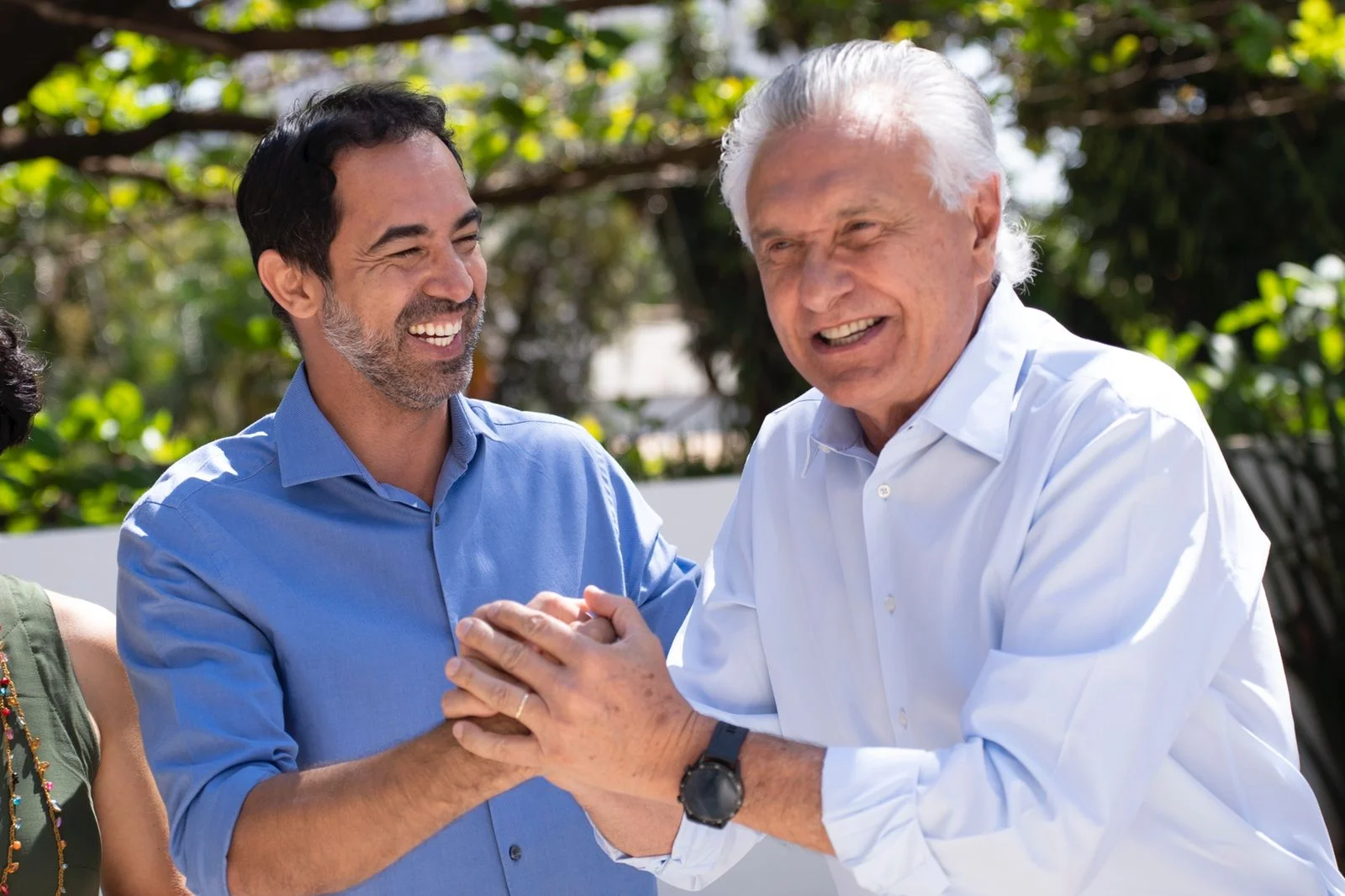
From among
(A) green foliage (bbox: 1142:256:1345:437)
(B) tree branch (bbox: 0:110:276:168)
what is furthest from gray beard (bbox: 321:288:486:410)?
(A) green foliage (bbox: 1142:256:1345:437)

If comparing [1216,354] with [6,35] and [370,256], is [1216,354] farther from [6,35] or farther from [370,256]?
[6,35]

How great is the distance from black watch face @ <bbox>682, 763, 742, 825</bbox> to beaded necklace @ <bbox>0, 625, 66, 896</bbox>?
996mm

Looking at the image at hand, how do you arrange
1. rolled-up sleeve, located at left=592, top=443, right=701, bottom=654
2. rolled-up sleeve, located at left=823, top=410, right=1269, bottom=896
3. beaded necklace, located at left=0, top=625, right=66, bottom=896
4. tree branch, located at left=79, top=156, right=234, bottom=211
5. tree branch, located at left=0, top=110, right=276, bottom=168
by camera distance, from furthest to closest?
tree branch, located at left=79, top=156, right=234, bottom=211, tree branch, located at left=0, top=110, right=276, bottom=168, rolled-up sleeve, located at left=592, top=443, right=701, bottom=654, beaded necklace, located at left=0, top=625, right=66, bottom=896, rolled-up sleeve, located at left=823, top=410, right=1269, bottom=896

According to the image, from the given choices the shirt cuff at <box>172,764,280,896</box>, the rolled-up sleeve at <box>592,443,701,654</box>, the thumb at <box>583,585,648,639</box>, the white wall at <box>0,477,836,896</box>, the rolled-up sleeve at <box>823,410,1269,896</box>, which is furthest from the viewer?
the white wall at <box>0,477,836,896</box>

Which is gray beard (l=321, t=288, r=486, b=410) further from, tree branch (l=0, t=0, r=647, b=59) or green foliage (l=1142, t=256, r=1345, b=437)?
green foliage (l=1142, t=256, r=1345, b=437)

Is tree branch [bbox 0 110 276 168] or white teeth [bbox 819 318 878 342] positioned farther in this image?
tree branch [bbox 0 110 276 168]

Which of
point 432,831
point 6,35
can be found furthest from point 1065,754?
point 6,35

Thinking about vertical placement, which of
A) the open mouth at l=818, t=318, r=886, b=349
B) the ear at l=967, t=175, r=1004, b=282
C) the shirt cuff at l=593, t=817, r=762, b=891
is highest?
the ear at l=967, t=175, r=1004, b=282

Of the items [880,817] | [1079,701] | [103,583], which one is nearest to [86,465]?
[103,583]

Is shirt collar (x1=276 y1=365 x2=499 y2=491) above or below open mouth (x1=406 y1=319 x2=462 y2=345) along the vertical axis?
below

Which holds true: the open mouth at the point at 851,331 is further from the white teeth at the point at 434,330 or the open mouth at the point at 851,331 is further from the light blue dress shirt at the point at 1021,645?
the white teeth at the point at 434,330

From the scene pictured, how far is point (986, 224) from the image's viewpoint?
1.80m

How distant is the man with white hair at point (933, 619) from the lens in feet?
4.74

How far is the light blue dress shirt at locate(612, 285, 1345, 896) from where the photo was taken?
1.44 metres
